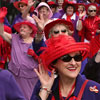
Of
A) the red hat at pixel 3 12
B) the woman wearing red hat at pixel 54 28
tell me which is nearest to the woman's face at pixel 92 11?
the woman wearing red hat at pixel 54 28

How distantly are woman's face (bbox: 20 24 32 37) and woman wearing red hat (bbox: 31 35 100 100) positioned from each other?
2911mm

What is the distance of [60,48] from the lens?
9.06 feet

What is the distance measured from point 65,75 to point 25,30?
3.16 meters

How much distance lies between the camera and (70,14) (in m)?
7.70

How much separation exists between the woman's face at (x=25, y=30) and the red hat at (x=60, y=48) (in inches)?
116

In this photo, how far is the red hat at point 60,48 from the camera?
2.75 meters

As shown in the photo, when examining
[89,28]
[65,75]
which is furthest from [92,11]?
[65,75]

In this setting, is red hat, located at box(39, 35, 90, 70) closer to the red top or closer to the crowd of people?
the crowd of people

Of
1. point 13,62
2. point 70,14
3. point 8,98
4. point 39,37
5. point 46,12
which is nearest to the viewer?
point 8,98

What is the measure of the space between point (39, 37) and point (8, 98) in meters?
2.19

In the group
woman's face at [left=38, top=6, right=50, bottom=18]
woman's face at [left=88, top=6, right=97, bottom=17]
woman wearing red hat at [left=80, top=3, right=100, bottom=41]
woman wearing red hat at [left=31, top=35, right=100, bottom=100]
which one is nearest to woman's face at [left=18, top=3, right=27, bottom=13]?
woman's face at [left=38, top=6, right=50, bottom=18]

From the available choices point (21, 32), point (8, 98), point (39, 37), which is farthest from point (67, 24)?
point (8, 98)

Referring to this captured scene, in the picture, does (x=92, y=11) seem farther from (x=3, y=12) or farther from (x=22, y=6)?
(x=3, y=12)

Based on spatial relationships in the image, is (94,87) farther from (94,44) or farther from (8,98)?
(94,44)
